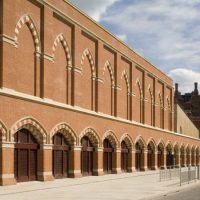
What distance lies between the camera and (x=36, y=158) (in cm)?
3094

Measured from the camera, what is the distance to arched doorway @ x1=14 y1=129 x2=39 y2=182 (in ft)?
95.1

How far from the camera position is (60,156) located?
34.5 m

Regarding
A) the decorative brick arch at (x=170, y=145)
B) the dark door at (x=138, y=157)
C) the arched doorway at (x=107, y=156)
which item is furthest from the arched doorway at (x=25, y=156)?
the decorative brick arch at (x=170, y=145)

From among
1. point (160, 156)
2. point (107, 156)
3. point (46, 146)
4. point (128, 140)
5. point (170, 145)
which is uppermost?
point (128, 140)

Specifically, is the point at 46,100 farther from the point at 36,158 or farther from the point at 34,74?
the point at 36,158

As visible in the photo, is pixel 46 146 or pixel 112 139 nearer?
pixel 46 146

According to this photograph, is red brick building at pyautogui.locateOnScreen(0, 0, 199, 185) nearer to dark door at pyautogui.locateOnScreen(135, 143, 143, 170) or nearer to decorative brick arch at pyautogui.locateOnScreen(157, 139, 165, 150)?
dark door at pyautogui.locateOnScreen(135, 143, 143, 170)

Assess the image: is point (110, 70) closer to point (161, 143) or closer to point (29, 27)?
point (29, 27)

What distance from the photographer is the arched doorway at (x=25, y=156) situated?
29000 mm

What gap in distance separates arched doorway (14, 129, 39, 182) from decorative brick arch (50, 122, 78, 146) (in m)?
2.29

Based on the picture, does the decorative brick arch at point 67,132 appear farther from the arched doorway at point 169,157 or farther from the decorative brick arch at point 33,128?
the arched doorway at point 169,157

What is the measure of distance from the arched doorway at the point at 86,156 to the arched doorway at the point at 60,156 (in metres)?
2.76

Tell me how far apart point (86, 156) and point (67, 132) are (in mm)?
4665

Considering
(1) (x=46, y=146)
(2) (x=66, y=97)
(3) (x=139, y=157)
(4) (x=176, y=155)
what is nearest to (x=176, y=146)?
(4) (x=176, y=155)
